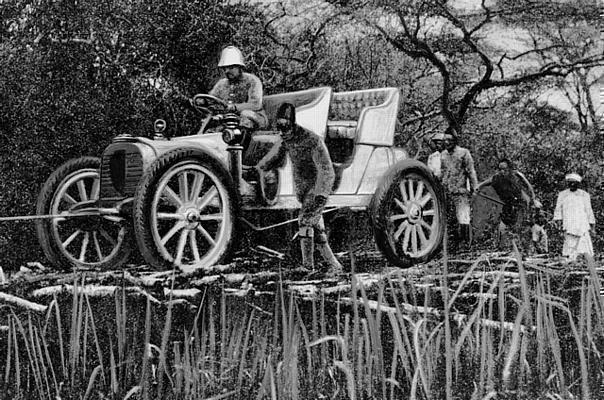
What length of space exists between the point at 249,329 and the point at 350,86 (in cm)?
122

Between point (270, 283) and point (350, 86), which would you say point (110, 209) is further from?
point (350, 86)

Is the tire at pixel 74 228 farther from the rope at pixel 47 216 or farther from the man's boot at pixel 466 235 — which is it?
the man's boot at pixel 466 235

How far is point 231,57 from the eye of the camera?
11.5 feet

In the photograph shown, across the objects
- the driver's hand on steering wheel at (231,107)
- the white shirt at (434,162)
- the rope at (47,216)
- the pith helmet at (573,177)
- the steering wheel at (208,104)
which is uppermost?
the steering wheel at (208,104)

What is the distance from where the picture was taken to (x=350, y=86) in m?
3.61

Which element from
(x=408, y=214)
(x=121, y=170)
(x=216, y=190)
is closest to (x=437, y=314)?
(x=408, y=214)

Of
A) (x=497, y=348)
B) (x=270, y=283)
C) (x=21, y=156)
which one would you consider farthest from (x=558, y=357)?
(x=21, y=156)

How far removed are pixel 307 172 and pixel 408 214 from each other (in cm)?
49

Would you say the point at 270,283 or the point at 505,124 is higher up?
the point at 505,124

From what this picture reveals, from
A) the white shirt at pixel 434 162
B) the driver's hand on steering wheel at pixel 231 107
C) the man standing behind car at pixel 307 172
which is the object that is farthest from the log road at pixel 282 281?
the driver's hand on steering wheel at pixel 231 107

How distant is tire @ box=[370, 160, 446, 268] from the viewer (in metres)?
3.55

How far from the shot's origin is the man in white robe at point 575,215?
339cm

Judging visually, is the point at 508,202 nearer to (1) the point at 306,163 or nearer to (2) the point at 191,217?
(1) the point at 306,163

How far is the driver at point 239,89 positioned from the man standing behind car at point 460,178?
74cm
